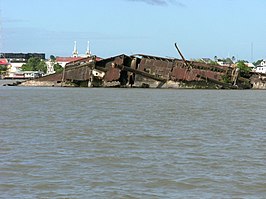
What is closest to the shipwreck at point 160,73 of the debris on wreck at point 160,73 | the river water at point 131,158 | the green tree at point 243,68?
the debris on wreck at point 160,73

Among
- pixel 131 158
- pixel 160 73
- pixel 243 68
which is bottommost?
pixel 131 158

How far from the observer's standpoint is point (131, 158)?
45.2 feet

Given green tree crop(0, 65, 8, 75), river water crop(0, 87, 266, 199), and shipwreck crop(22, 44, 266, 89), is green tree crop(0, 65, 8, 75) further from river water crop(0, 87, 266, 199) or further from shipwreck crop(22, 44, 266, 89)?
river water crop(0, 87, 266, 199)

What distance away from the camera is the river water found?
→ 35.2 feet

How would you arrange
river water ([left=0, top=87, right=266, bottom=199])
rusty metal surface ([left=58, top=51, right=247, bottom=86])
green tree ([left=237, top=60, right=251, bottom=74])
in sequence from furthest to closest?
green tree ([left=237, top=60, right=251, bottom=74])
rusty metal surface ([left=58, top=51, right=247, bottom=86])
river water ([left=0, top=87, right=266, bottom=199])

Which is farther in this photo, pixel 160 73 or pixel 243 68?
pixel 243 68

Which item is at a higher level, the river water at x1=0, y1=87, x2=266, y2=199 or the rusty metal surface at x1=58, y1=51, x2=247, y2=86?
the rusty metal surface at x1=58, y1=51, x2=247, y2=86

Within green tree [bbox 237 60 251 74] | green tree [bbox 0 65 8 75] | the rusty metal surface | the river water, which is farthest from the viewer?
green tree [bbox 0 65 8 75]

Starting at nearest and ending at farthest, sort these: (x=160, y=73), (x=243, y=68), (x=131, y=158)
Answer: (x=131, y=158)
(x=160, y=73)
(x=243, y=68)

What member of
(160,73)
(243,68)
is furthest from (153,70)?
(243,68)

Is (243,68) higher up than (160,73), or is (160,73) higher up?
(243,68)

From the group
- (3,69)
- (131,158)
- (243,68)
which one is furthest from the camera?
(3,69)

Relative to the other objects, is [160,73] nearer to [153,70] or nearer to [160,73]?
[160,73]

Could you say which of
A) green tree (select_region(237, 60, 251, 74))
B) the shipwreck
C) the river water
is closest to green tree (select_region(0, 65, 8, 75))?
green tree (select_region(237, 60, 251, 74))
